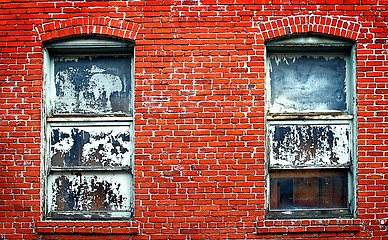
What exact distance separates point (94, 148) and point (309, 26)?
3.29 metres

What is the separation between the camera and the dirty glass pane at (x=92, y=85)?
6922 mm

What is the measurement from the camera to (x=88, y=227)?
21.7ft

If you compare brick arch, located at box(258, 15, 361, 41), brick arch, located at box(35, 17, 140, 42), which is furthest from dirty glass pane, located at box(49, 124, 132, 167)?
brick arch, located at box(258, 15, 361, 41)

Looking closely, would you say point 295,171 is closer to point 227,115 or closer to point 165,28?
point 227,115

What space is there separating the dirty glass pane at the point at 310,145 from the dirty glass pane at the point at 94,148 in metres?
1.98

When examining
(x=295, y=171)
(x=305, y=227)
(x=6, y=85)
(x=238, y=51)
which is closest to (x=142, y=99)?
(x=238, y=51)

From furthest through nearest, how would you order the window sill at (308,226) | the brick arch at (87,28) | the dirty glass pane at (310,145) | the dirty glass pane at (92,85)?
the dirty glass pane at (92,85) < the dirty glass pane at (310,145) < the brick arch at (87,28) < the window sill at (308,226)

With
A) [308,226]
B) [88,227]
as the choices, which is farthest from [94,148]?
[308,226]

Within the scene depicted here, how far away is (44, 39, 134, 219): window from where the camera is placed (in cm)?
684

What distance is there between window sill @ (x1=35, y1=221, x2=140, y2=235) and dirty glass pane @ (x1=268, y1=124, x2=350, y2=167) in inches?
81.4

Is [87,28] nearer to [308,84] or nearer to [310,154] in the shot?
[308,84]

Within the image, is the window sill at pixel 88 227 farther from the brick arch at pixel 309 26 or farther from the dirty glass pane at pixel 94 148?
the brick arch at pixel 309 26

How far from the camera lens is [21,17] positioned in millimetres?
6797

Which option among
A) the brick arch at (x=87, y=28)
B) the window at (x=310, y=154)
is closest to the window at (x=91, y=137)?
the brick arch at (x=87, y=28)
